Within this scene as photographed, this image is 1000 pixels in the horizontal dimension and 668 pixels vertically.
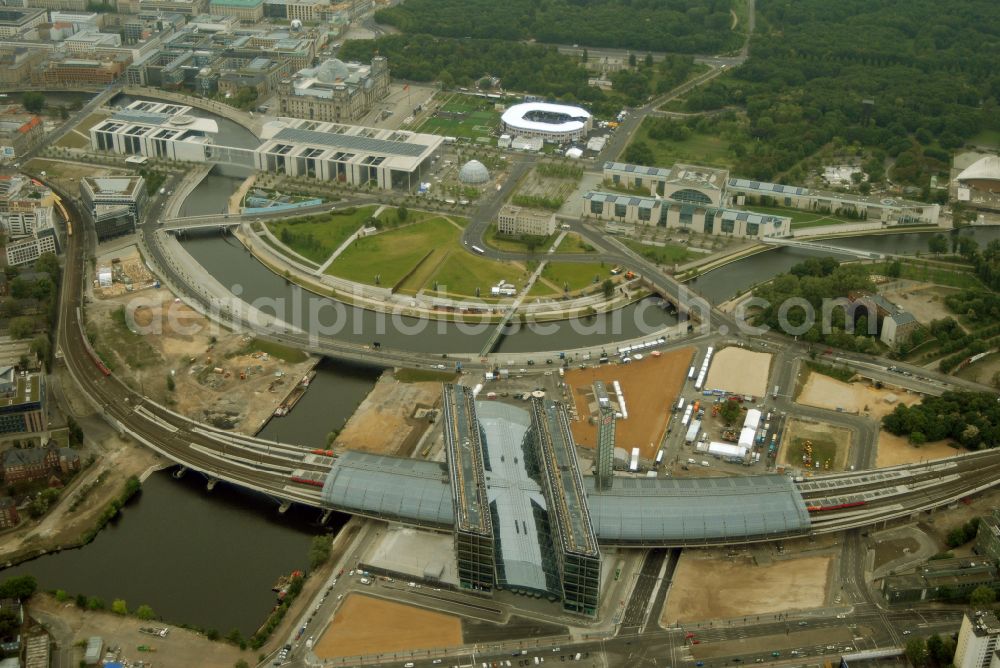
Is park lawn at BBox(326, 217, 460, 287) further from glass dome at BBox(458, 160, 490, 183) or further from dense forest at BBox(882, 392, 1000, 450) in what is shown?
dense forest at BBox(882, 392, 1000, 450)

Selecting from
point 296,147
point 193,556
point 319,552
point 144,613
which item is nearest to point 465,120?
point 296,147

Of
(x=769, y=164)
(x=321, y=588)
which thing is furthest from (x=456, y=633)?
(x=769, y=164)

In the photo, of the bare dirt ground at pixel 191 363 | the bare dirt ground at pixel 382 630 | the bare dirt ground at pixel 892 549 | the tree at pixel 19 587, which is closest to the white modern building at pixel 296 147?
the bare dirt ground at pixel 191 363

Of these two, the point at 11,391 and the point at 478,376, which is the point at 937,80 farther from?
the point at 11,391

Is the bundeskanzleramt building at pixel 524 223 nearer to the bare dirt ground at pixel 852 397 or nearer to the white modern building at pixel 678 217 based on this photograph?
the white modern building at pixel 678 217

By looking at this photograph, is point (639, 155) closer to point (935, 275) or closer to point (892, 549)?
point (935, 275)

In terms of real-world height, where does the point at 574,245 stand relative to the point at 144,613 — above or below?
above

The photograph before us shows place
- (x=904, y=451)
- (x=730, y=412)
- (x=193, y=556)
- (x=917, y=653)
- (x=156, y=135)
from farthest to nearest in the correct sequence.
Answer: (x=156, y=135)
(x=730, y=412)
(x=904, y=451)
(x=193, y=556)
(x=917, y=653)
